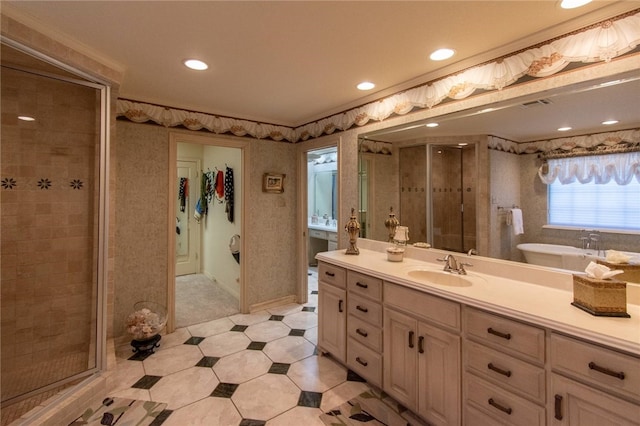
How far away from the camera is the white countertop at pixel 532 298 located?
1.13 metres

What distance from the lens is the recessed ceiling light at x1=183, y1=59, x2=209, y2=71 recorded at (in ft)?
6.81

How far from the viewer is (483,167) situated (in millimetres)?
2068

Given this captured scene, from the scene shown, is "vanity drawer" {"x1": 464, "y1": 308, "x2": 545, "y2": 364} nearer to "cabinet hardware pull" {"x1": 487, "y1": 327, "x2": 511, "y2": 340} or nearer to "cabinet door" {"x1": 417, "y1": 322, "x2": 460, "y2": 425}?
"cabinet hardware pull" {"x1": 487, "y1": 327, "x2": 511, "y2": 340}

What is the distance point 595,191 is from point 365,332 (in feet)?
5.39

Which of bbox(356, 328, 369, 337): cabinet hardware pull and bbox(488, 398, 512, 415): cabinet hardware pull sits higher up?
bbox(356, 328, 369, 337): cabinet hardware pull

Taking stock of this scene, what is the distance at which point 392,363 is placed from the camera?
1938 mm

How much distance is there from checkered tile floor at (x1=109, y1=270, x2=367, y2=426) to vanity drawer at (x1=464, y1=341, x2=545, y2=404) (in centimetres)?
96

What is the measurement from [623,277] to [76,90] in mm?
3632

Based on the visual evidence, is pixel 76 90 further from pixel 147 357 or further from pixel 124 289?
pixel 147 357

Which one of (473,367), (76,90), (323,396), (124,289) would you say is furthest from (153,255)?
(473,367)

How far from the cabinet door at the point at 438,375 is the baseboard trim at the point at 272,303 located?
2.29m

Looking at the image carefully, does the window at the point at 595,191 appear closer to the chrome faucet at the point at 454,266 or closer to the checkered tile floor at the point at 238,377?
the chrome faucet at the point at 454,266

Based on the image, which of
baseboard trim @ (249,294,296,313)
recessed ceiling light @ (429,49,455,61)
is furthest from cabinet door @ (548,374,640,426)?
baseboard trim @ (249,294,296,313)

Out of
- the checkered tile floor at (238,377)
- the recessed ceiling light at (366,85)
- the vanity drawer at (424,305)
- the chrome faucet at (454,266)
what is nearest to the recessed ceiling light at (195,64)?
the recessed ceiling light at (366,85)
